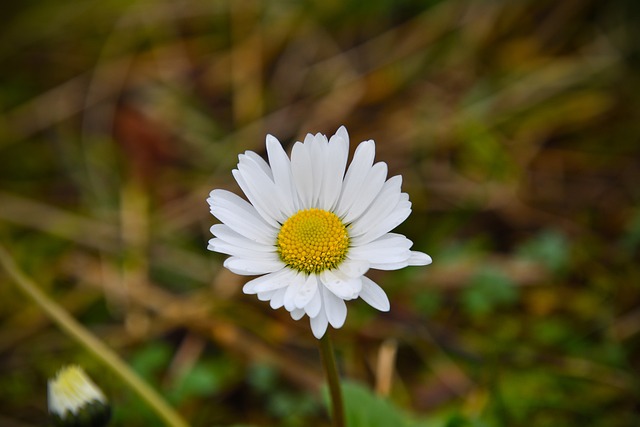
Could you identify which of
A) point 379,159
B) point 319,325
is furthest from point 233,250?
point 379,159

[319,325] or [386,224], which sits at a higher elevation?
[386,224]

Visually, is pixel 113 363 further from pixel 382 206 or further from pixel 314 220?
pixel 382 206

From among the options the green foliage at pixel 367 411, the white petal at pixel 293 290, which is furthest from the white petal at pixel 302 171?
the green foliage at pixel 367 411

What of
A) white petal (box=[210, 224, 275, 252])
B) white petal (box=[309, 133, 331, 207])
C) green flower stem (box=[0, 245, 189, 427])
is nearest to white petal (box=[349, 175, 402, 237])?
white petal (box=[309, 133, 331, 207])

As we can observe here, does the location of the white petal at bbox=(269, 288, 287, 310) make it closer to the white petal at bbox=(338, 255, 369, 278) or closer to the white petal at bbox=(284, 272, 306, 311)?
the white petal at bbox=(284, 272, 306, 311)

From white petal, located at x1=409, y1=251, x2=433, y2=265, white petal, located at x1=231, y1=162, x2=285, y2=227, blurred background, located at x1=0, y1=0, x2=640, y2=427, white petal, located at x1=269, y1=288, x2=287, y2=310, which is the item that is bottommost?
white petal, located at x1=269, y1=288, x2=287, y2=310

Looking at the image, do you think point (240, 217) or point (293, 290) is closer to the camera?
point (293, 290)
